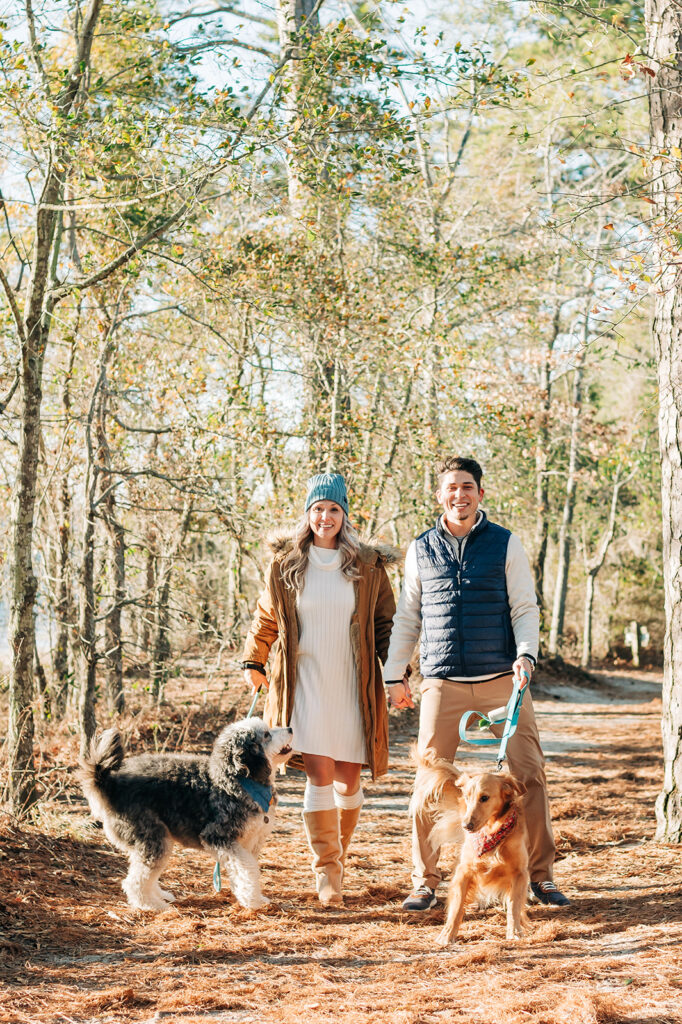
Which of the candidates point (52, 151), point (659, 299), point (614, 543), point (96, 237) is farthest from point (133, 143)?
point (614, 543)

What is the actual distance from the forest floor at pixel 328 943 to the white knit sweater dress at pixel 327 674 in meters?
0.84

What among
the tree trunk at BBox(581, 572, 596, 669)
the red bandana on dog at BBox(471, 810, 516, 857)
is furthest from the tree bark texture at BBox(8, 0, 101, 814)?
the tree trunk at BBox(581, 572, 596, 669)

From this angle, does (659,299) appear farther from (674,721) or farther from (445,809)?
(445,809)

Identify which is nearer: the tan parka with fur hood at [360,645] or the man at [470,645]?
the man at [470,645]

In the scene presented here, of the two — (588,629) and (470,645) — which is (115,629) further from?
(588,629)

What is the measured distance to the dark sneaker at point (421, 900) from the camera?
4.79 m

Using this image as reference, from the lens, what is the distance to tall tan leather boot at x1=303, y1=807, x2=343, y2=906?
4.88 meters

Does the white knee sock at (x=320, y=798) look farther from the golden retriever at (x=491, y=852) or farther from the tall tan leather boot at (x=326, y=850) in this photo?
the golden retriever at (x=491, y=852)

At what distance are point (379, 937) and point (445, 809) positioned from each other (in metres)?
0.65

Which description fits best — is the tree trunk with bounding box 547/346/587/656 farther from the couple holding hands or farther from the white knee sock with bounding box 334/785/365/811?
the white knee sock with bounding box 334/785/365/811

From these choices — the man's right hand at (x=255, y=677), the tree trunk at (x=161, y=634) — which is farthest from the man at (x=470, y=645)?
the tree trunk at (x=161, y=634)

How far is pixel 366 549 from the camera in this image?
5.07 metres

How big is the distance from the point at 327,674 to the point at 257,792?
69 centimetres

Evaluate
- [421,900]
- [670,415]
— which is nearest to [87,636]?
[421,900]
